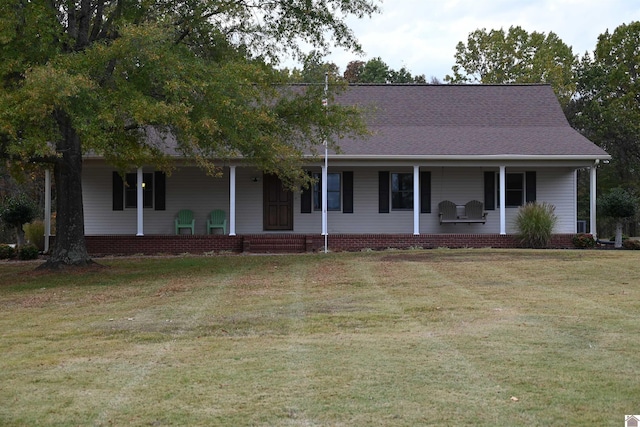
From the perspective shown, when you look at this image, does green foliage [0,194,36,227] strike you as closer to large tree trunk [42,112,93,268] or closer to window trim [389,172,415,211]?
large tree trunk [42,112,93,268]

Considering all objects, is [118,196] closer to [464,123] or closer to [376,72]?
[464,123]

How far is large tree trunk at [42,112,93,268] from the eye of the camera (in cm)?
1623

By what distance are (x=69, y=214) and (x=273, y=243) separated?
6.58 meters

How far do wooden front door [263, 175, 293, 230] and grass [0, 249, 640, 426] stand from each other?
8842mm

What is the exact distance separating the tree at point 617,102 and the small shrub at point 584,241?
15.9 m

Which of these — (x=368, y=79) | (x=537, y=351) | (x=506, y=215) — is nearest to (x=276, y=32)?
(x=506, y=215)

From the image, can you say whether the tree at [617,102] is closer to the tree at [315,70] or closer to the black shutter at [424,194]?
the black shutter at [424,194]

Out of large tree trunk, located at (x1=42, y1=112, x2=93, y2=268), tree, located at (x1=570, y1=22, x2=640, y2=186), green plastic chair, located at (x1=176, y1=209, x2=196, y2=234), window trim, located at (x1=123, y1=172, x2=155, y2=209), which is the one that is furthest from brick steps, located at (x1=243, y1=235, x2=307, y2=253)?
tree, located at (x1=570, y1=22, x2=640, y2=186)

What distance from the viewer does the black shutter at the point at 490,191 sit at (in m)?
23.4

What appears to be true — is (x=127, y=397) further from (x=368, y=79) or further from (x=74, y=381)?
(x=368, y=79)

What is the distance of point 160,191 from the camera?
23.1m

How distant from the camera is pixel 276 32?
17078 mm

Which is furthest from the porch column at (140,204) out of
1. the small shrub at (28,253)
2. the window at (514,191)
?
the window at (514,191)

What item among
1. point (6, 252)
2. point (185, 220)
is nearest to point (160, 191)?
point (185, 220)
